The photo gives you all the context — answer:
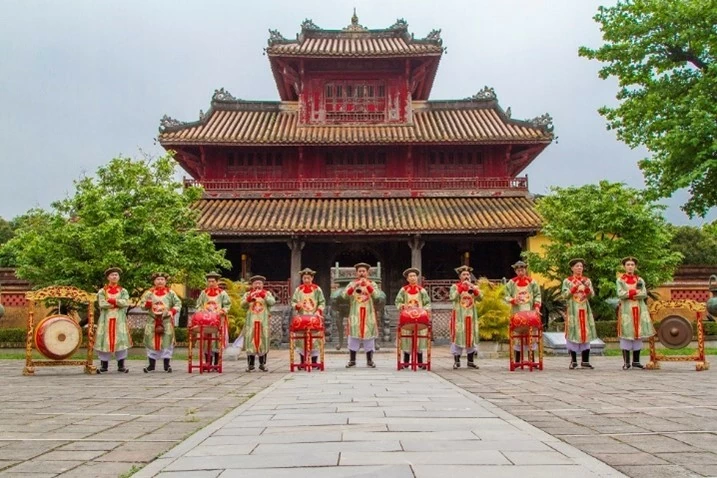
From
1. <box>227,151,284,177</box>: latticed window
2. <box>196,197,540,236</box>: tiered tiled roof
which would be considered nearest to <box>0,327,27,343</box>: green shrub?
<box>196,197,540,236</box>: tiered tiled roof

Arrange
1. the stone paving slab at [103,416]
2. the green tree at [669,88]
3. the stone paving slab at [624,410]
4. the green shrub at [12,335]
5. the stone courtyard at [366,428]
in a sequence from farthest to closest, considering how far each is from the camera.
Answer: the green shrub at [12,335], the green tree at [669,88], the stone paving slab at [103,416], the stone paving slab at [624,410], the stone courtyard at [366,428]

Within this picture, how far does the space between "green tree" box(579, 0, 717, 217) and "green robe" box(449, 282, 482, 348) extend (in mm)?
7198

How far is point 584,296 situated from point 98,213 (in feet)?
36.2

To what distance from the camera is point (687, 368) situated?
11.8m

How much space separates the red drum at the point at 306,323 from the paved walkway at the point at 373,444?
431 cm

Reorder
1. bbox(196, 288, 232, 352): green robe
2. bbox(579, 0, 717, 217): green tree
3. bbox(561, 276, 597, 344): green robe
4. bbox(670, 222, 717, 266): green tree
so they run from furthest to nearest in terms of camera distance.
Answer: bbox(670, 222, 717, 266): green tree
bbox(579, 0, 717, 217): green tree
bbox(196, 288, 232, 352): green robe
bbox(561, 276, 597, 344): green robe

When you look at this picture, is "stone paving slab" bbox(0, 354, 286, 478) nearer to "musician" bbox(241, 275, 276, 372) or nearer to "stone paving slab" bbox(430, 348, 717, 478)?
"musician" bbox(241, 275, 276, 372)

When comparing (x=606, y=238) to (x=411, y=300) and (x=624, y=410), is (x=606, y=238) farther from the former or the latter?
(x=624, y=410)

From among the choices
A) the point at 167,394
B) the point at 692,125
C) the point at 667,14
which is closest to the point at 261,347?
the point at 167,394

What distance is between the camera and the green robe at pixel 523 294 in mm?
11844

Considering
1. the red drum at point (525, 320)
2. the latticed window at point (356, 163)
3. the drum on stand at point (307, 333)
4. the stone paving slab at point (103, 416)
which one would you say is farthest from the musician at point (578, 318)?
the latticed window at point (356, 163)

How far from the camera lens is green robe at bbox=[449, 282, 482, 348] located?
1190 cm

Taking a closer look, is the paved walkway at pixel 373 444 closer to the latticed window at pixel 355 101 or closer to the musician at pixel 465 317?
the musician at pixel 465 317

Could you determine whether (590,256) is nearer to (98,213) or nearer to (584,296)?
(584,296)
